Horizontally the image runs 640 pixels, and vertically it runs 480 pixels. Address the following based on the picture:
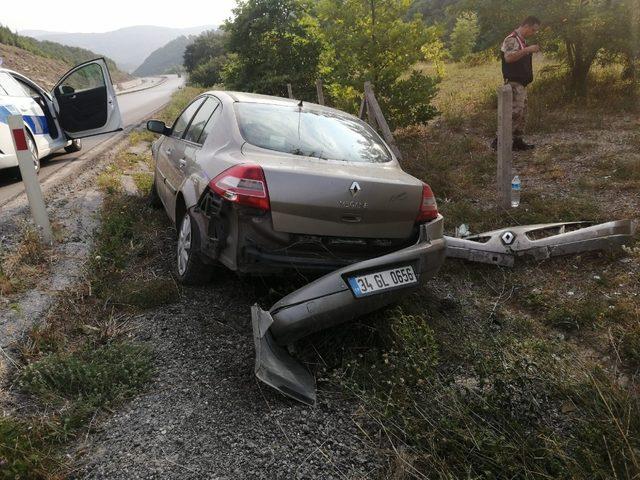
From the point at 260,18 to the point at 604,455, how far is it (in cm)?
1491

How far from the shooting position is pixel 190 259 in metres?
3.82

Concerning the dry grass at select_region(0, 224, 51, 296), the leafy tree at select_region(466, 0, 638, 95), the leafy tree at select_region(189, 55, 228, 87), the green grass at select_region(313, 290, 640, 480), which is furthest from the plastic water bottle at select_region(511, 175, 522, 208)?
the leafy tree at select_region(189, 55, 228, 87)

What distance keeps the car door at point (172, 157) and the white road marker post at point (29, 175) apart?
111cm

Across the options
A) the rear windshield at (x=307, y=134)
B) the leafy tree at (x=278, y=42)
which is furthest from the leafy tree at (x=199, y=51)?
the rear windshield at (x=307, y=134)

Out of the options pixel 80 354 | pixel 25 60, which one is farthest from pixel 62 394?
pixel 25 60

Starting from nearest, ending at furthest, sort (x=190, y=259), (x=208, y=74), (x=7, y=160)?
(x=190, y=259), (x=7, y=160), (x=208, y=74)

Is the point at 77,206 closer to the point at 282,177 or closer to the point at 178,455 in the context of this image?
the point at 282,177

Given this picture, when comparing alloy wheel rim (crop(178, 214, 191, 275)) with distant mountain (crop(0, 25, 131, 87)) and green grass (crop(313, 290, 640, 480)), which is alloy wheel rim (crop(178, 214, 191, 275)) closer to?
green grass (crop(313, 290, 640, 480))

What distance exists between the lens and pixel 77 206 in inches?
239

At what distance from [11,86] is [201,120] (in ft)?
16.7

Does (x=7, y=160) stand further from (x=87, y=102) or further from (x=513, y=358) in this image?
(x=513, y=358)

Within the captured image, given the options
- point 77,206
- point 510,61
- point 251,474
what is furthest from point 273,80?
point 251,474

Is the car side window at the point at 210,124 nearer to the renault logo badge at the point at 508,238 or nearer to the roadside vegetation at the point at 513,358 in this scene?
the roadside vegetation at the point at 513,358

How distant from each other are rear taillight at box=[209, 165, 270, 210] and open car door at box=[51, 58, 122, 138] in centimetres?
Result: 539
